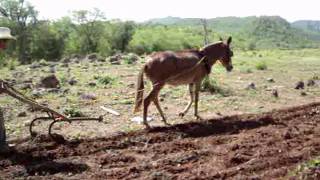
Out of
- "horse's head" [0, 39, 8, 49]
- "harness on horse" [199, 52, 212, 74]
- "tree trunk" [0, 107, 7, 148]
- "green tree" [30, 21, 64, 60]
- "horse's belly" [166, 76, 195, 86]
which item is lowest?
"green tree" [30, 21, 64, 60]

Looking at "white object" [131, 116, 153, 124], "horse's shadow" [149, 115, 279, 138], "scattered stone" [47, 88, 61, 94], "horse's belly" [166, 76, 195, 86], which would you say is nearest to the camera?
"horse's shadow" [149, 115, 279, 138]

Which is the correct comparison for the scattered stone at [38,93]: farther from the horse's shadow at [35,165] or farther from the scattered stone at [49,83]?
the horse's shadow at [35,165]

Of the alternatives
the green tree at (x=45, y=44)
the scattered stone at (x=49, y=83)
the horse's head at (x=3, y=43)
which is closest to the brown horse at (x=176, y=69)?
the horse's head at (x=3, y=43)

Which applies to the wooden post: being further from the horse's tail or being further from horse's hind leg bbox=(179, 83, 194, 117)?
horse's hind leg bbox=(179, 83, 194, 117)

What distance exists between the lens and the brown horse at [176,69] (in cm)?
1301

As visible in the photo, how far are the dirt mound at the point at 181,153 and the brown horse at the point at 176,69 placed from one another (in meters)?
1.03

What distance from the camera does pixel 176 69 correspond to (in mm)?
A: 13383

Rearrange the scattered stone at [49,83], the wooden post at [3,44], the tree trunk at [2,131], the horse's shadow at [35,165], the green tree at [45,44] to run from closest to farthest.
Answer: the horse's shadow at [35,165], the wooden post at [3,44], the tree trunk at [2,131], the scattered stone at [49,83], the green tree at [45,44]

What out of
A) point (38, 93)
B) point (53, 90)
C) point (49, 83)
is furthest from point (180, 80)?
point (49, 83)

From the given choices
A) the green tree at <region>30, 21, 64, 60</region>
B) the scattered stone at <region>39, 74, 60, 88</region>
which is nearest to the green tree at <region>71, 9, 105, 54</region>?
the green tree at <region>30, 21, 64, 60</region>

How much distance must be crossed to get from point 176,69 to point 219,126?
5.87 ft

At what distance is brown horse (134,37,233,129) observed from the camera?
13008 millimetres

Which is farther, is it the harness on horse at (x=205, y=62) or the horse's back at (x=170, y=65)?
the harness on horse at (x=205, y=62)

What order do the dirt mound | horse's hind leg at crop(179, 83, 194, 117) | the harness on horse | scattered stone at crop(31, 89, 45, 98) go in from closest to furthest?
the dirt mound, the harness on horse, horse's hind leg at crop(179, 83, 194, 117), scattered stone at crop(31, 89, 45, 98)
